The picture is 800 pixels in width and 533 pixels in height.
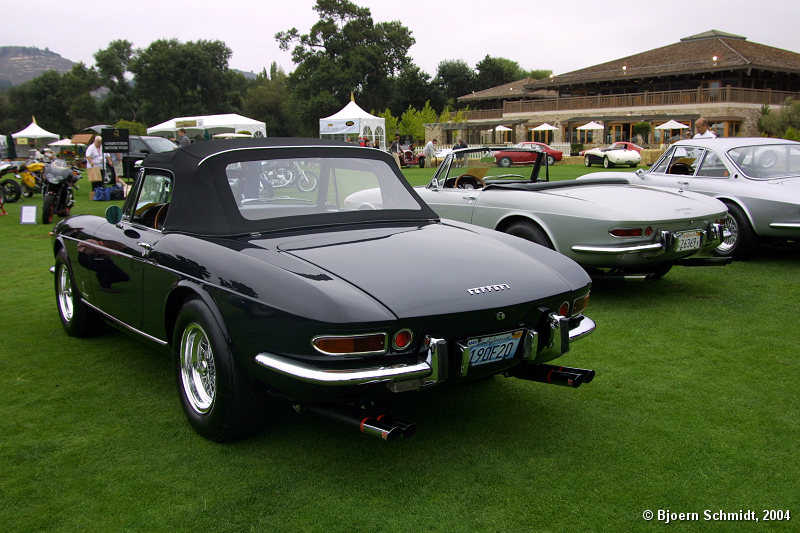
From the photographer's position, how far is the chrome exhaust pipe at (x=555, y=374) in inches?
128

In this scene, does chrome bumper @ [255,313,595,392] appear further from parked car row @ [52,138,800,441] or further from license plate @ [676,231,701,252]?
license plate @ [676,231,701,252]

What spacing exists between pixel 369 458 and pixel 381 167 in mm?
1903

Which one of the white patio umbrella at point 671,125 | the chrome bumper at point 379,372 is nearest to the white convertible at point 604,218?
the chrome bumper at point 379,372

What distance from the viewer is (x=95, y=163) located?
1808 centimetres

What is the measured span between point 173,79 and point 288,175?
3278 inches

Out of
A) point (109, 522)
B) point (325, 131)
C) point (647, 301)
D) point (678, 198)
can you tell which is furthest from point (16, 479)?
point (325, 131)

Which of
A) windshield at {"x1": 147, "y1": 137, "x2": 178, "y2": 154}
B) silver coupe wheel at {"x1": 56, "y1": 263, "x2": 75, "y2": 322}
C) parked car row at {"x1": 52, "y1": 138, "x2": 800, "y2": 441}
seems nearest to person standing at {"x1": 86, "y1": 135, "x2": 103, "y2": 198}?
windshield at {"x1": 147, "y1": 137, "x2": 178, "y2": 154}

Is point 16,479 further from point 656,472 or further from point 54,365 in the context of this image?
point 656,472

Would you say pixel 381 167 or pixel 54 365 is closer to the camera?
pixel 381 167

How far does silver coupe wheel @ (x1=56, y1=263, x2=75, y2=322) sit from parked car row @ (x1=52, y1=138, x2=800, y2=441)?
14 millimetres

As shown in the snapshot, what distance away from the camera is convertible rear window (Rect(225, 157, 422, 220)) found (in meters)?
3.72

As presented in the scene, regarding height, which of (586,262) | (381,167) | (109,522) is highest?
(381,167)

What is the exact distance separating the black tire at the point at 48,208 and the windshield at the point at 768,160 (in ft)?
38.6

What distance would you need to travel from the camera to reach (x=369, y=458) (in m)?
3.16
